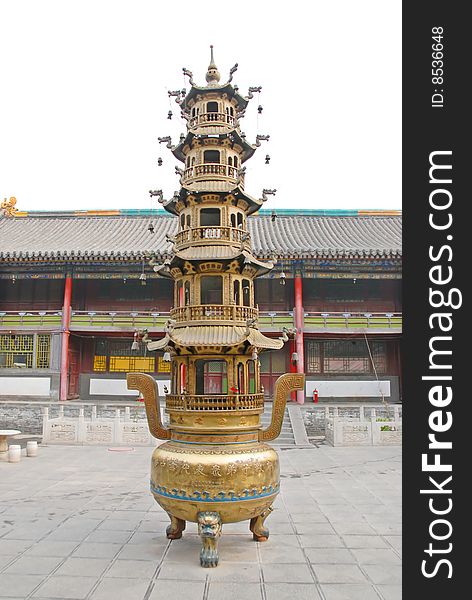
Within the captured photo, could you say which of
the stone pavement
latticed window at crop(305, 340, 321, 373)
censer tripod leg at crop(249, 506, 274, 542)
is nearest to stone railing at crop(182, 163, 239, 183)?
censer tripod leg at crop(249, 506, 274, 542)

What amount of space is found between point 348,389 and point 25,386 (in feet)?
51.1

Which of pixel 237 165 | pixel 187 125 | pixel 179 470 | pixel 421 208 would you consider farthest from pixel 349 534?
pixel 187 125

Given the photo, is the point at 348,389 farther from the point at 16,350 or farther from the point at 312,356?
the point at 16,350

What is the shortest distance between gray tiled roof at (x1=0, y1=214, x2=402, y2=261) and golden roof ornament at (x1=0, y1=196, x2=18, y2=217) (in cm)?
38

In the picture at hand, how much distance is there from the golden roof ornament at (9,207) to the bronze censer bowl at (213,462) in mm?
28472

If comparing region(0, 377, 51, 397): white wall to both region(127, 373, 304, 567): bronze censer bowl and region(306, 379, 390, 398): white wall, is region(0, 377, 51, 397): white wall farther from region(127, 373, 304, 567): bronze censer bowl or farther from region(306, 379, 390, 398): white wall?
region(127, 373, 304, 567): bronze censer bowl

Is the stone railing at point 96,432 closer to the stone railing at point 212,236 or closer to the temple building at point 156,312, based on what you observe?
the temple building at point 156,312

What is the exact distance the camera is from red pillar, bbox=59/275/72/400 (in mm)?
24100

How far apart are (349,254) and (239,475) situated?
17.9 m

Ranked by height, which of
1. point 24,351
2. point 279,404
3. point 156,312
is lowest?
point 279,404

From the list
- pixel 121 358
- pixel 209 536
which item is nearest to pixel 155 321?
pixel 121 358

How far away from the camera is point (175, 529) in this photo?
8.37m

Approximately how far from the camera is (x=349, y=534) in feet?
28.7

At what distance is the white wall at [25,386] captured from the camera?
24422 millimetres
